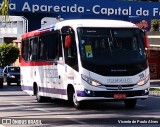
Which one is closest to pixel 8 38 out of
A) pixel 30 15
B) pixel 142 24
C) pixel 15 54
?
pixel 15 54

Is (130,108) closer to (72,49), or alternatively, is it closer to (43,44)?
(72,49)

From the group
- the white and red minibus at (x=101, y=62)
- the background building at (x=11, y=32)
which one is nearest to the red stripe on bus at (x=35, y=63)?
the white and red minibus at (x=101, y=62)

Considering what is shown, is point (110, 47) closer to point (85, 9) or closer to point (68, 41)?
point (68, 41)

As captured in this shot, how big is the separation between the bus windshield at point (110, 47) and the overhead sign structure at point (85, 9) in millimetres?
15718

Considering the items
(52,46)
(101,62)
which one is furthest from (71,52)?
(52,46)

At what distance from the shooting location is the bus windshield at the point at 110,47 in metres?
16.6

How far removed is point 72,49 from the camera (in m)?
17.2

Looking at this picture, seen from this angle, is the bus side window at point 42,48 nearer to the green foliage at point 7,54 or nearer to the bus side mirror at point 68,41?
the bus side mirror at point 68,41

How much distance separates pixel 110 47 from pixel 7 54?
41744 mm

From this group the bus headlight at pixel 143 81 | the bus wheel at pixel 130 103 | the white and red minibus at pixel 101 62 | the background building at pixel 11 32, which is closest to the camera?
the white and red minibus at pixel 101 62

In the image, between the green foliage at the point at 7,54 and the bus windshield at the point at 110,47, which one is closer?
the bus windshield at the point at 110,47

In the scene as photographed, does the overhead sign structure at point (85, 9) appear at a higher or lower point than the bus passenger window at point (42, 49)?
higher

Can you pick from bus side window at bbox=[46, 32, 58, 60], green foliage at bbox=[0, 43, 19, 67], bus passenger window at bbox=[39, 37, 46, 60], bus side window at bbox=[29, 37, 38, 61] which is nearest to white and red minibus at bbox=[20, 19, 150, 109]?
bus side window at bbox=[46, 32, 58, 60]

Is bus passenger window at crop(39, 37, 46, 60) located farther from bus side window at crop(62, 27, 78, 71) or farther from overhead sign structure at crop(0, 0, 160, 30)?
overhead sign structure at crop(0, 0, 160, 30)
